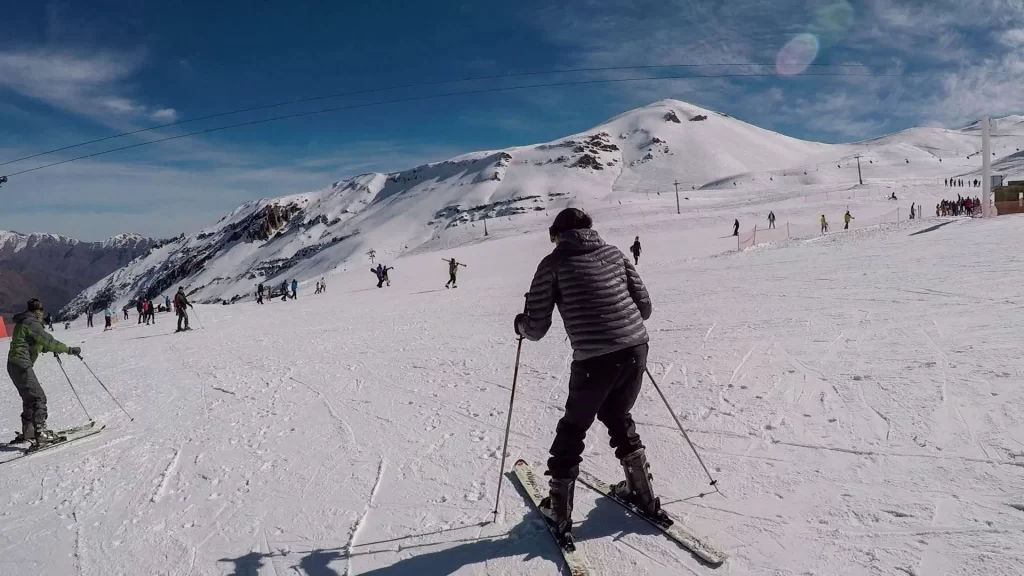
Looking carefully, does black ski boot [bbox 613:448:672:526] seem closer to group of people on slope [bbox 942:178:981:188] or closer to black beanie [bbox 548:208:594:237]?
black beanie [bbox 548:208:594:237]

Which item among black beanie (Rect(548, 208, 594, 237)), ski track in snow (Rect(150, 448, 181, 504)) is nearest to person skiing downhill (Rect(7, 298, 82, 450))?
ski track in snow (Rect(150, 448, 181, 504))

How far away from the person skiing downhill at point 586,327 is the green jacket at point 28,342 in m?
6.38

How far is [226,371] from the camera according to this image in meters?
9.99

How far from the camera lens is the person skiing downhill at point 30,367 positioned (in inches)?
241

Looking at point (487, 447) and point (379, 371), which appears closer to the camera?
point (487, 447)

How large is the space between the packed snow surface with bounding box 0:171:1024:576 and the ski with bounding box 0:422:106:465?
181 mm

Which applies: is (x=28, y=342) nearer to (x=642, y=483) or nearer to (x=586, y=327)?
(x=586, y=327)

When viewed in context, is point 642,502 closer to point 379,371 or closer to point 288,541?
point 288,541

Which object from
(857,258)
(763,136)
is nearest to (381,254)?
(857,258)

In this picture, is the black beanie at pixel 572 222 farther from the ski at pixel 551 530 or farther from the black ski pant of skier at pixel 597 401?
the ski at pixel 551 530

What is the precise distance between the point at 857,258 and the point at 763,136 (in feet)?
695

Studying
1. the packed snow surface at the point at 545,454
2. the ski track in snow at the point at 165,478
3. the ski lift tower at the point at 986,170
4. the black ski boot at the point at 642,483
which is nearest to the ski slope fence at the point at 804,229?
the ski lift tower at the point at 986,170

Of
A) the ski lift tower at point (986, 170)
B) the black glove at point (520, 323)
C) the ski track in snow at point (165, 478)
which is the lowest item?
the ski track in snow at point (165, 478)

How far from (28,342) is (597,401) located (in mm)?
Answer: 7119
